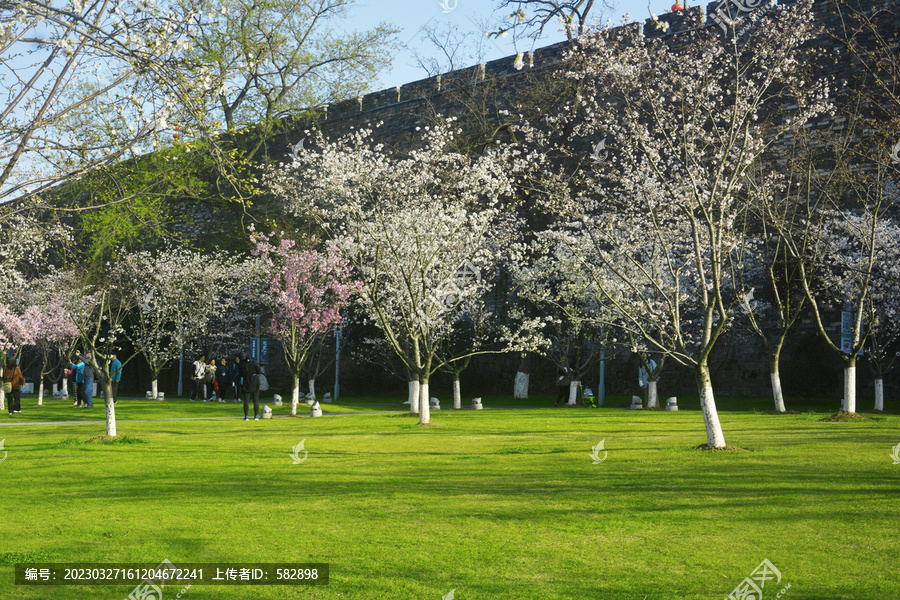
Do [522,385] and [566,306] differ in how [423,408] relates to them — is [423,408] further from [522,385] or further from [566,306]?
[522,385]

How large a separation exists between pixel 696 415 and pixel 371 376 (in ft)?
57.9

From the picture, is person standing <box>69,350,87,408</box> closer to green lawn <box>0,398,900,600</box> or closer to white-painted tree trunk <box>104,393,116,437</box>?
green lawn <box>0,398,900,600</box>

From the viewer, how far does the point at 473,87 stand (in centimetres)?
3522

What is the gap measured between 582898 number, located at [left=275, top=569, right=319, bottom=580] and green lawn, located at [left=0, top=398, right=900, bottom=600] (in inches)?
7.3

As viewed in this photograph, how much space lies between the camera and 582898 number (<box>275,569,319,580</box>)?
216 inches

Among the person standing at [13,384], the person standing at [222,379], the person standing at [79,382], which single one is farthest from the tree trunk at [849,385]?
the person standing at [79,382]

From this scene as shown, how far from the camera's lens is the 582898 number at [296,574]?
216 inches

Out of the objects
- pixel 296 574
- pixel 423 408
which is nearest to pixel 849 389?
pixel 423 408

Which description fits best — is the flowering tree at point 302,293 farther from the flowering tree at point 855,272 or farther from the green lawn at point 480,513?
the flowering tree at point 855,272

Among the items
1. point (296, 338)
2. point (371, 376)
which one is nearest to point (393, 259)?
point (296, 338)

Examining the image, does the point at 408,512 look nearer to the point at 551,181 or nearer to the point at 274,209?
the point at 551,181

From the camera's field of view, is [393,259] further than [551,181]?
Yes

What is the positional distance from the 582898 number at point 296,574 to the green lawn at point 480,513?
18cm

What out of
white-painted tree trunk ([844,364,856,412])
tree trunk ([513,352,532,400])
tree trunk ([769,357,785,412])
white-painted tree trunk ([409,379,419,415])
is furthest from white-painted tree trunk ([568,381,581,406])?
white-painted tree trunk ([844,364,856,412])
